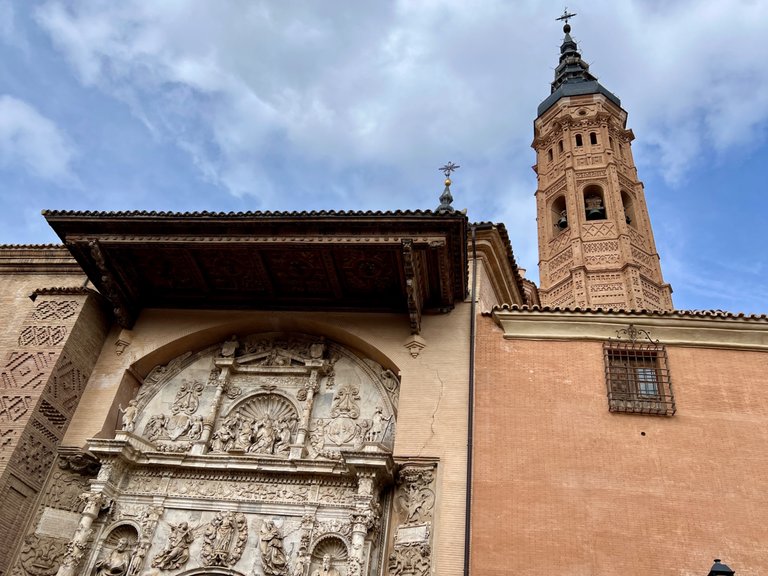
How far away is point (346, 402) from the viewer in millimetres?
10734

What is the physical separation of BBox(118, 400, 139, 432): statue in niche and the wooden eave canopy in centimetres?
148

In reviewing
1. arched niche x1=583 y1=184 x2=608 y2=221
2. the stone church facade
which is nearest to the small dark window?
arched niche x1=583 y1=184 x2=608 y2=221

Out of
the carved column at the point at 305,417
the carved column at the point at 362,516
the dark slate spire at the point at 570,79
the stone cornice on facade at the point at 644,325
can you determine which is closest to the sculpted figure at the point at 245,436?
the carved column at the point at 305,417

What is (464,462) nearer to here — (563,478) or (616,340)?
(563,478)

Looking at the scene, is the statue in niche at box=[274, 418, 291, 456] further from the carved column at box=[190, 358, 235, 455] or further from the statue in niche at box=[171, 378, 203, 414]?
the statue in niche at box=[171, 378, 203, 414]

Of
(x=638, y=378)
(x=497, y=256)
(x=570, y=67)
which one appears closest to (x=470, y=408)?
(x=638, y=378)

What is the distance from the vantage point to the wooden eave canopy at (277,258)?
1002cm

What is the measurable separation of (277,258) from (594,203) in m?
22.5

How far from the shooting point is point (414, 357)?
10562 mm

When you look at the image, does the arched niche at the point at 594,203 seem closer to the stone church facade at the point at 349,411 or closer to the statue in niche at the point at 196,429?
the stone church facade at the point at 349,411

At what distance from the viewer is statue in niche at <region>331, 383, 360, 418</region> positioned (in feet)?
34.8

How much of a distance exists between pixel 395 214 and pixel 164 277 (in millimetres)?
4346

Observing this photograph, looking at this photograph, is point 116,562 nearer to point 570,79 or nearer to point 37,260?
point 37,260

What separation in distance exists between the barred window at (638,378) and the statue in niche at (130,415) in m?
7.53
